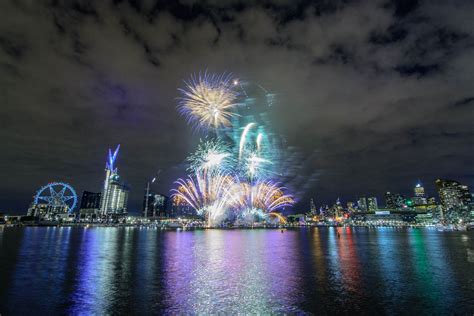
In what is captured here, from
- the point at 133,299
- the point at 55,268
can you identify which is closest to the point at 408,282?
the point at 133,299

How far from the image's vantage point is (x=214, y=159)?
67312mm

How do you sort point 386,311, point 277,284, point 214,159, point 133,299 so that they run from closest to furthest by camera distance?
1. point 386,311
2. point 133,299
3. point 277,284
4. point 214,159

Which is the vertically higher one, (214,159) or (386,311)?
(214,159)

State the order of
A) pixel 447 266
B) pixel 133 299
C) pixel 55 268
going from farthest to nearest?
1. pixel 447 266
2. pixel 55 268
3. pixel 133 299

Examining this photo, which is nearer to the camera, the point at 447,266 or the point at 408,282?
the point at 408,282

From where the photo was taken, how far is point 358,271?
2491 centimetres

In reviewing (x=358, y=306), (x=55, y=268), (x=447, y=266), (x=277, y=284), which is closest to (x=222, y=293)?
(x=277, y=284)

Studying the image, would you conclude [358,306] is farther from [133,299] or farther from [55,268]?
[55,268]

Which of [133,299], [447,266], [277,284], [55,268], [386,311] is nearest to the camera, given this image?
[386,311]

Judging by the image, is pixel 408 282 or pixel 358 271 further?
pixel 358 271

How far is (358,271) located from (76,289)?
23.2 m

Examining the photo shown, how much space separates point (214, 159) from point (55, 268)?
45.0 meters

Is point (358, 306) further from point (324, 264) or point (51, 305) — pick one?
point (51, 305)

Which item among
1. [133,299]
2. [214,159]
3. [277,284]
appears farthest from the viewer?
[214,159]
